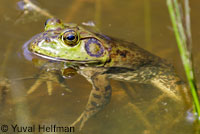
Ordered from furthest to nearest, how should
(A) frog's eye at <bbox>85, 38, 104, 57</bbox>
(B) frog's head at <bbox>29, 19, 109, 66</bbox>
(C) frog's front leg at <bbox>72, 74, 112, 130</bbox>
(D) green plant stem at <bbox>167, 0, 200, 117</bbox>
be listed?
(A) frog's eye at <bbox>85, 38, 104, 57</bbox>, (B) frog's head at <bbox>29, 19, 109, 66</bbox>, (C) frog's front leg at <bbox>72, 74, 112, 130</bbox>, (D) green plant stem at <bbox>167, 0, 200, 117</bbox>

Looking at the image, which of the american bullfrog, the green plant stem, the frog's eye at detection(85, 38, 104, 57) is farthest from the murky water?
the green plant stem

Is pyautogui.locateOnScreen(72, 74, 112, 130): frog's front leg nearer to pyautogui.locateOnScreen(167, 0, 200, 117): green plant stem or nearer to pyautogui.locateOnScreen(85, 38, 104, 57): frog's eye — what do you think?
pyautogui.locateOnScreen(85, 38, 104, 57): frog's eye

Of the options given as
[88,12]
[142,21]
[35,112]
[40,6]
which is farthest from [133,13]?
[35,112]

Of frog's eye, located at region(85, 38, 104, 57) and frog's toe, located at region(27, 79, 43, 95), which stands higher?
frog's eye, located at region(85, 38, 104, 57)

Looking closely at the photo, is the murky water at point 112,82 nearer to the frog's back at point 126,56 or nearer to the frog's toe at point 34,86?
the frog's toe at point 34,86

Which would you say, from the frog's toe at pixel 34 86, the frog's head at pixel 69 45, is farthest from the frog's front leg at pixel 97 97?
the frog's toe at pixel 34 86

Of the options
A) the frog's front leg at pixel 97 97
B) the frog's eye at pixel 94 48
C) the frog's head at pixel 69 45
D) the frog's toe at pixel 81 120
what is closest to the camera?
the frog's toe at pixel 81 120

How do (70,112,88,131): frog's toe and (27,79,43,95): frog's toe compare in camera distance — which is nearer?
(70,112,88,131): frog's toe


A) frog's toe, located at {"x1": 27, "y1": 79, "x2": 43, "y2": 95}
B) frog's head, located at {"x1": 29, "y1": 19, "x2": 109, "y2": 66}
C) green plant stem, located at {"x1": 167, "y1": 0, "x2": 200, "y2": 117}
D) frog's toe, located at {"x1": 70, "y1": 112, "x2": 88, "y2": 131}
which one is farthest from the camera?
frog's head, located at {"x1": 29, "y1": 19, "x2": 109, "y2": 66}

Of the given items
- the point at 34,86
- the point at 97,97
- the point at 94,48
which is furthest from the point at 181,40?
the point at 34,86
